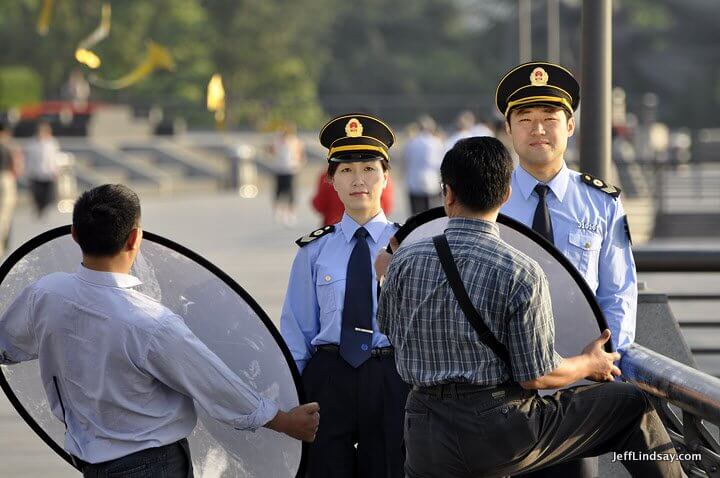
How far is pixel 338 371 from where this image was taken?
4.11 meters

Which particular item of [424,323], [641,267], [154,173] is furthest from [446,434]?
[154,173]

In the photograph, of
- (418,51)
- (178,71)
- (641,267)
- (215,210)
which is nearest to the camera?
(641,267)

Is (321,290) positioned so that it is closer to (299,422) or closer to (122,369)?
(299,422)

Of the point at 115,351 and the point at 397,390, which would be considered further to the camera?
the point at 397,390

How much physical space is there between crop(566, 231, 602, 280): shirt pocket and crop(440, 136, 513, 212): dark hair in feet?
2.36

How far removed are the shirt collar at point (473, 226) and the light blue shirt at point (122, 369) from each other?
2.31ft

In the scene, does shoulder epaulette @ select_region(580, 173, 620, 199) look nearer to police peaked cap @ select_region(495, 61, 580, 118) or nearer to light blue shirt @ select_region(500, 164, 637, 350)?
light blue shirt @ select_region(500, 164, 637, 350)

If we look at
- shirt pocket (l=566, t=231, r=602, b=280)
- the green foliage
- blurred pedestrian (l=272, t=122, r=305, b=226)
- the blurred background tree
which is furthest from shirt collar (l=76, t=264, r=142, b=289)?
the blurred background tree

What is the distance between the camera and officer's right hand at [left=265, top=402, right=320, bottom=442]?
3.65 m

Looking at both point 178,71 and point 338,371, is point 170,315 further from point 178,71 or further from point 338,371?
point 178,71

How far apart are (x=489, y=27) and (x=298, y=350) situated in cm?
7254

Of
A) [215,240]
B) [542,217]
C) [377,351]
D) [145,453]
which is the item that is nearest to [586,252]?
[542,217]

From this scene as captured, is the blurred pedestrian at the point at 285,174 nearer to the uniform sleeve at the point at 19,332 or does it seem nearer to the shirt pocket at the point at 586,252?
the shirt pocket at the point at 586,252

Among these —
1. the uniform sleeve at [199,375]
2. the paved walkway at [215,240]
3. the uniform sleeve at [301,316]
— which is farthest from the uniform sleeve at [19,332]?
the paved walkway at [215,240]
